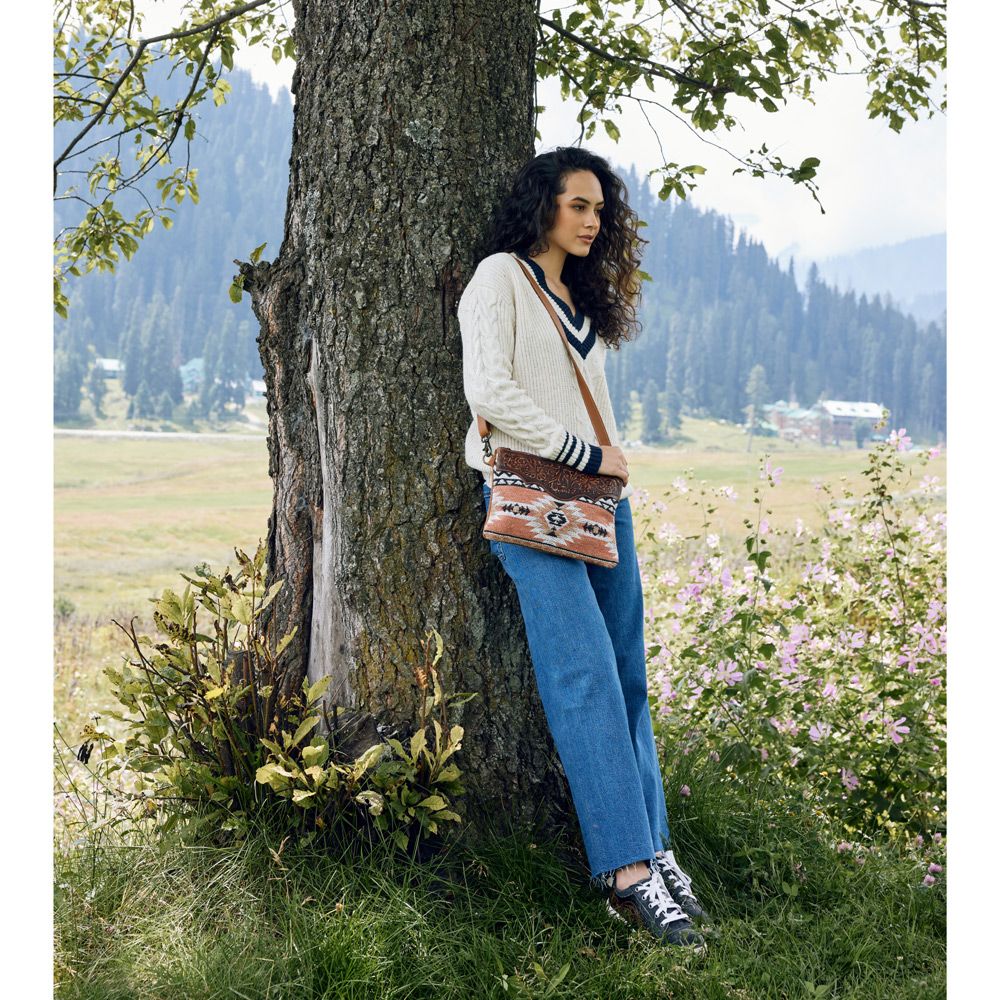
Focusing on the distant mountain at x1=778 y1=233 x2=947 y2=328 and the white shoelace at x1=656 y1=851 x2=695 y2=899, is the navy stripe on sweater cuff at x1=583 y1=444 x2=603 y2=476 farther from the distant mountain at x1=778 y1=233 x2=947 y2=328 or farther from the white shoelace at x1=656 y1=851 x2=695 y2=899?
the distant mountain at x1=778 y1=233 x2=947 y2=328

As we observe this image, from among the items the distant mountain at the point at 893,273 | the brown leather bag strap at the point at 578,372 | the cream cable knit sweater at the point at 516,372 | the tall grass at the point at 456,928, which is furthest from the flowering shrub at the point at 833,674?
the distant mountain at the point at 893,273

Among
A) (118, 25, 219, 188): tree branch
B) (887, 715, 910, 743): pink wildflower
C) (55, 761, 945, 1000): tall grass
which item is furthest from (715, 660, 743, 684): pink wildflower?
(118, 25, 219, 188): tree branch

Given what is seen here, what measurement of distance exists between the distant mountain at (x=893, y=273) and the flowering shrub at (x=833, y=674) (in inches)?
1346

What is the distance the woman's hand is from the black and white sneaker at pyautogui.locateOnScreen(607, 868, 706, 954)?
0.98m

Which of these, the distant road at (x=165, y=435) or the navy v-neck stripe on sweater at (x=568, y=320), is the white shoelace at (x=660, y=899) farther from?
the distant road at (x=165, y=435)

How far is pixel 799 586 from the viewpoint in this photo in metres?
4.43

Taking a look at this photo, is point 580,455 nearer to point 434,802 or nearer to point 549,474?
point 549,474

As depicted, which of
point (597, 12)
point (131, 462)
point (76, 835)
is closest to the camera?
point (76, 835)

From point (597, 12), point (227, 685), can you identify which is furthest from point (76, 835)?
point (597, 12)

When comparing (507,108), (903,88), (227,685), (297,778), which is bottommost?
(297,778)

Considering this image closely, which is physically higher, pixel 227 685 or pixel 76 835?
pixel 227 685

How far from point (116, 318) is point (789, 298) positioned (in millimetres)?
25636

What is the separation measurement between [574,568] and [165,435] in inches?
1164

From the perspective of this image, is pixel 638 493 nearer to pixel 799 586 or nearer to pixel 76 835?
pixel 799 586
